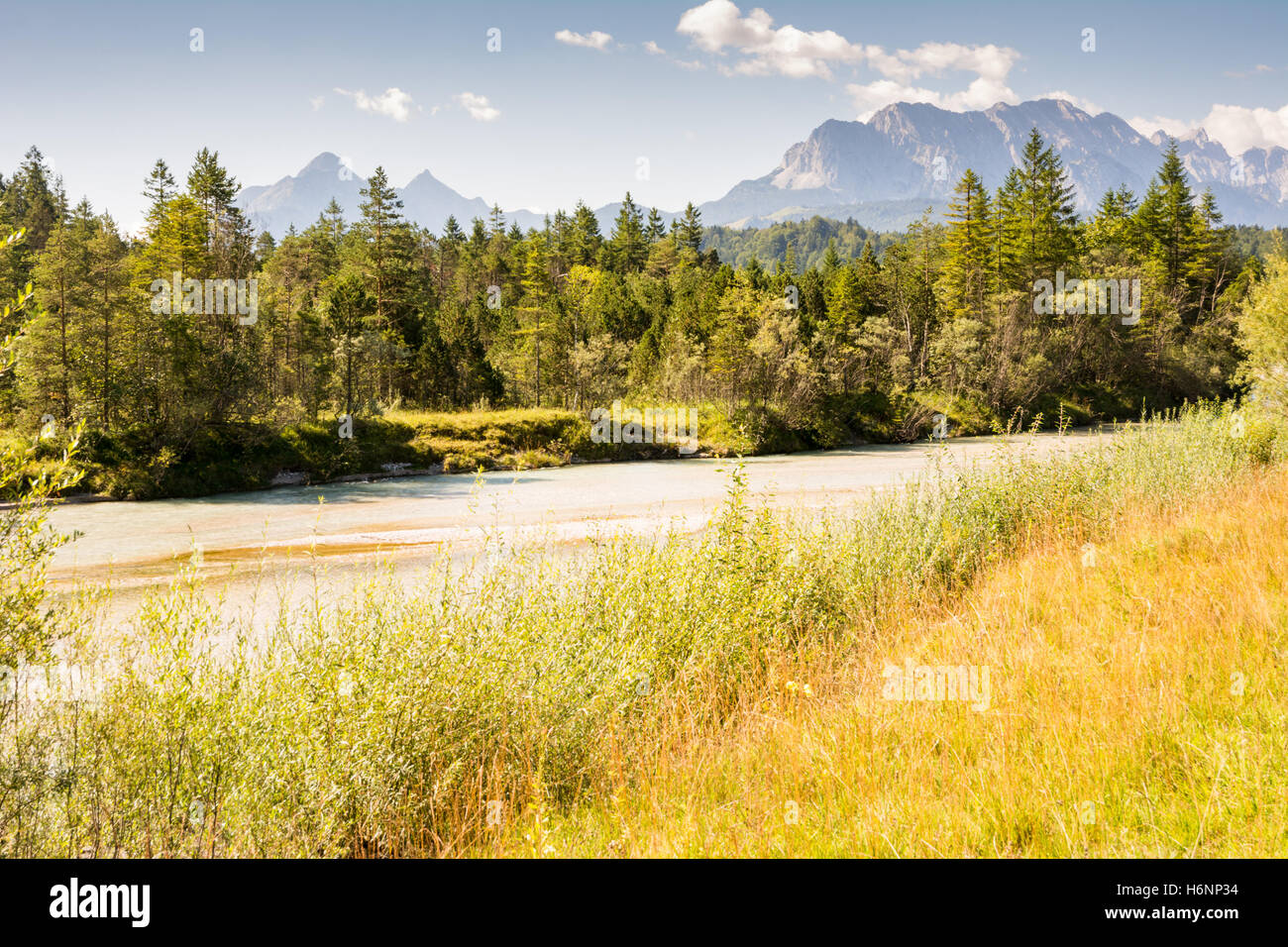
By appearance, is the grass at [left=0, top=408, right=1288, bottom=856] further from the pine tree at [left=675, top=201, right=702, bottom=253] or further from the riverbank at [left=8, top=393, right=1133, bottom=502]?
the pine tree at [left=675, top=201, right=702, bottom=253]

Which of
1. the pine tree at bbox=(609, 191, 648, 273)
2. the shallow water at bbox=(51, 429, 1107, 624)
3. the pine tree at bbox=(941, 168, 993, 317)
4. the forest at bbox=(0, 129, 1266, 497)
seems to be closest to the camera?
the shallow water at bbox=(51, 429, 1107, 624)

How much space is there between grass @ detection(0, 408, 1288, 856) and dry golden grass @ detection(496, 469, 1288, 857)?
21mm

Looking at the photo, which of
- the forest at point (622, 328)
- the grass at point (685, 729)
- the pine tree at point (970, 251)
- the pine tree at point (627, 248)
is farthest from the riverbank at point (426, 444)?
the pine tree at point (627, 248)

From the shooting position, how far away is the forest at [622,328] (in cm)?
2248

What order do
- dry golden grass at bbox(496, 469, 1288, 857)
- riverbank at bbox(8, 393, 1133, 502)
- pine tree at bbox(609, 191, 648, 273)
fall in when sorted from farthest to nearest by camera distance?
pine tree at bbox(609, 191, 648, 273), riverbank at bbox(8, 393, 1133, 502), dry golden grass at bbox(496, 469, 1288, 857)

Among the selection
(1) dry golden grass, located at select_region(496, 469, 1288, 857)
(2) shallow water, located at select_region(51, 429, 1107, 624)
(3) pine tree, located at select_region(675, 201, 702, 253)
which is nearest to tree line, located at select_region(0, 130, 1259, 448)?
(2) shallow water, located at select_region(51, 429, 1107, 624)

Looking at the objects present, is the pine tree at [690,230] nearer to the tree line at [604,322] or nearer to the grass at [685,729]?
the tree line at [604,322]

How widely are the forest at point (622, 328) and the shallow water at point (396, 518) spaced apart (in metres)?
3.87

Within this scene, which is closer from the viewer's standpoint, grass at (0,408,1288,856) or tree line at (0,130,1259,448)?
grass at (0,408,1288,856)

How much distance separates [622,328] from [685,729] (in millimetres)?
44988

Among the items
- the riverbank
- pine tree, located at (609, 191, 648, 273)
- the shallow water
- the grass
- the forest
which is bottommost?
the shallow water

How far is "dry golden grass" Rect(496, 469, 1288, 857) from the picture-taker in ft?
9.46

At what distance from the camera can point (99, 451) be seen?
2048 cm
